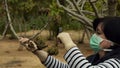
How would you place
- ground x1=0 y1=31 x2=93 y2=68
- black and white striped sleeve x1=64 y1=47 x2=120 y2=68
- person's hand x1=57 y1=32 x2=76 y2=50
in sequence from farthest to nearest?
1. ground x1=0 y1=31 x2=93 y2=68
2. person's hand x1=57 y1=32 x2=76 y2=50
3. black and white striped sleeve x1=64 y1=47 x2=120 y2=68

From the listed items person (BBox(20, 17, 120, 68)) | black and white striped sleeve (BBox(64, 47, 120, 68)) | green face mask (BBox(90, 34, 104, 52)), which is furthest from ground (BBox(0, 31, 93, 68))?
black and white striped sleeve (BBox(64, 47, 120, 68))

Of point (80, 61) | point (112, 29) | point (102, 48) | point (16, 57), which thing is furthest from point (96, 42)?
point (16, 57)

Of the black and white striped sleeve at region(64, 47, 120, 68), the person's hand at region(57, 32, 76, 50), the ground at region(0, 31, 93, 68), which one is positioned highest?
the person's hand at region(57, 32, 76, 50)

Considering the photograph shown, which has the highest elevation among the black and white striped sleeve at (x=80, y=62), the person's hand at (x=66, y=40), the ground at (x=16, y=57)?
the person's hand at (x=66, y=40)

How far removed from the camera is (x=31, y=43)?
2865mm

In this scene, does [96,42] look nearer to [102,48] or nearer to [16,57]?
[102,48]

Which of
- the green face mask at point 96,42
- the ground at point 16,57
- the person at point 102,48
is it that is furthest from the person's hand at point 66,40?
the ground at point 16,57

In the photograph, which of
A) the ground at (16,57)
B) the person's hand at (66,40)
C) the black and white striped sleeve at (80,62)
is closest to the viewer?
the black and white striped sleeve at (80,62)

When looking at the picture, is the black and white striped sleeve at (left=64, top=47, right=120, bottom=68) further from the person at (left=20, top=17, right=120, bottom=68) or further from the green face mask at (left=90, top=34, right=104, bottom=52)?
the green face mask at (left=90, top=34, right=104, bottom=52)

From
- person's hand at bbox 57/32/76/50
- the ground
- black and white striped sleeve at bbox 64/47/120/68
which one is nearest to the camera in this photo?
black and white striped sleeve at bbox 64/47/120/68

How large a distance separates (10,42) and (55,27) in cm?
211

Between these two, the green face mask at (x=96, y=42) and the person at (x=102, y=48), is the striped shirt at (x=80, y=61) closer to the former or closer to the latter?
the person at (x=102, y=48)

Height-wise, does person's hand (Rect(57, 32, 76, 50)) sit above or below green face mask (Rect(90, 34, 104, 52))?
above

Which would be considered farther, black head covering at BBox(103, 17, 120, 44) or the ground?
the ground
